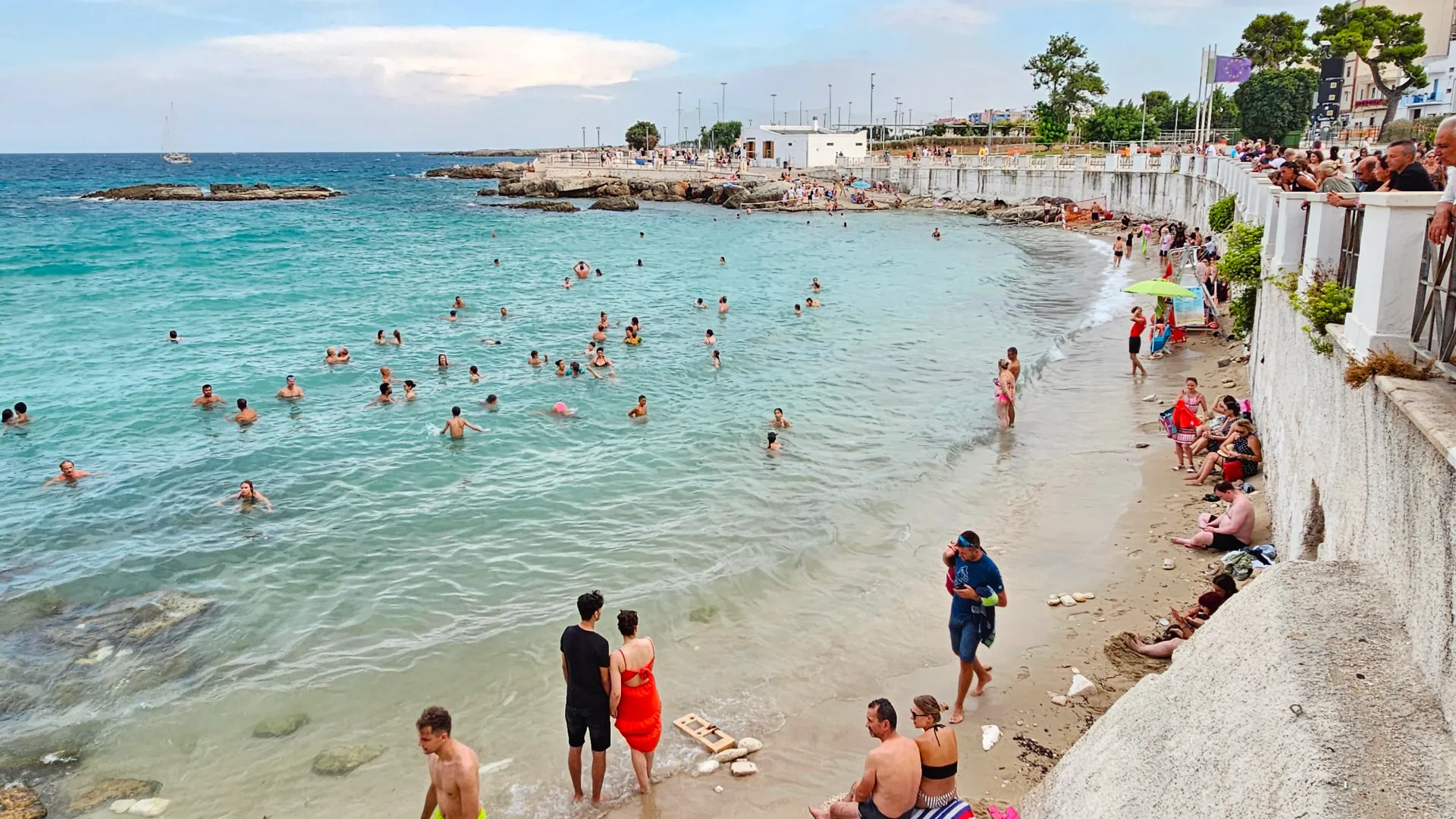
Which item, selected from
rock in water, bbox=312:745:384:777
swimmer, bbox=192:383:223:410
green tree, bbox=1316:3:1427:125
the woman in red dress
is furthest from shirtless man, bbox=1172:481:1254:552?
green tree, bbox=1316:3:1427:125

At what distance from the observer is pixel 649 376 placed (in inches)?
811

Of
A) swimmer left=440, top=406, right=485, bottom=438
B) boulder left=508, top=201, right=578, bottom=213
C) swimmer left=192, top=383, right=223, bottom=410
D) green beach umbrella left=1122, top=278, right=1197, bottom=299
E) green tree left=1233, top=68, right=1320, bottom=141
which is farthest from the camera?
boulder left=508, top=201, right=578, bottom=213

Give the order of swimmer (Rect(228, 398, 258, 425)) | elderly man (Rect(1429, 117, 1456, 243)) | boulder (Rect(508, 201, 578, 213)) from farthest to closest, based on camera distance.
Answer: boulder (Rect(508, 201, 578, 213))
swimmer (Rect(228, 398, 258, 425))
elderly man (Rect(1429, 117, 1456, 243))

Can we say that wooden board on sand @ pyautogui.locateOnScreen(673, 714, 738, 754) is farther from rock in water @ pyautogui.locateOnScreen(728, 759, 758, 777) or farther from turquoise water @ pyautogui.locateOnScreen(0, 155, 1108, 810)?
turquoise water @ pyautogui.locateOnScreen(0, 155, 1108, 810)

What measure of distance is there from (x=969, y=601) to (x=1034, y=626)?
6.14 ft

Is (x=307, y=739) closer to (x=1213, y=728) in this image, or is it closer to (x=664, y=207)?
(x=1213, y=728)

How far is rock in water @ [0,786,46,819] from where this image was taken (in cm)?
684

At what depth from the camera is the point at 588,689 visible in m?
6.68

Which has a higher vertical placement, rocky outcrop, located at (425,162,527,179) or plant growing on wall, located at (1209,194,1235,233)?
rocky outcrop, located at (425,162,527,179)

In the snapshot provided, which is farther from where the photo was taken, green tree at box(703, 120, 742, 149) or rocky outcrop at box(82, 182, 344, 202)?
green tree at box(703, 120, 742, 149)

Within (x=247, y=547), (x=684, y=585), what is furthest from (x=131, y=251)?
(x=684, y=585)

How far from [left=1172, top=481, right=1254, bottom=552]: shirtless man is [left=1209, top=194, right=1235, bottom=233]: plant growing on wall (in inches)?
547

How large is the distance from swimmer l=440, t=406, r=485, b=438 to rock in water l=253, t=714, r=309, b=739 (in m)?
8.23

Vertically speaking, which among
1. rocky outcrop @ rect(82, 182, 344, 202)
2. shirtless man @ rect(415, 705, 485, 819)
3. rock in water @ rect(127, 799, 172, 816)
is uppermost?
rocky outcrop @ rect(82, 182, 344, 202)
